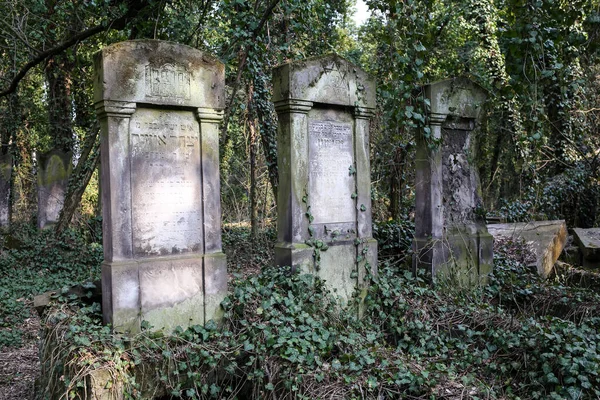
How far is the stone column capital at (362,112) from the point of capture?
18.1 feet

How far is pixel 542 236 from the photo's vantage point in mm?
7074

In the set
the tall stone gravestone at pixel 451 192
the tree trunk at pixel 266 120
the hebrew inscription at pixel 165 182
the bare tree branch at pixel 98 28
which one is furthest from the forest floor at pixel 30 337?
the bare tree branch at pixel 98 28

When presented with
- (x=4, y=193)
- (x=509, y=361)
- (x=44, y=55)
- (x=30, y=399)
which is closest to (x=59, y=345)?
(x=30, y=399)

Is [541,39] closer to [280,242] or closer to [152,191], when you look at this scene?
[280,242]

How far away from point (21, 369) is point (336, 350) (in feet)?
10.9

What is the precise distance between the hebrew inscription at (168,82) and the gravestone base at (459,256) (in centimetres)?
326

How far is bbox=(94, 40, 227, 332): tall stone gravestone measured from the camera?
13.4ft

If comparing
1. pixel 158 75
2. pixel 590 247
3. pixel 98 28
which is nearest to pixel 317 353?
pixel 158 75

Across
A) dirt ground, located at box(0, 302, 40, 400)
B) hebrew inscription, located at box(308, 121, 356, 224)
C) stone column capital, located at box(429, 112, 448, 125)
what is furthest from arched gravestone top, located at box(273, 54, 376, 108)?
dirt ground, located at box(0, 302, 40, 400)

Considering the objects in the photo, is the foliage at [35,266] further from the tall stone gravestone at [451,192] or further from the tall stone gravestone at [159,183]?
the tall stone gravestone at [451,192]

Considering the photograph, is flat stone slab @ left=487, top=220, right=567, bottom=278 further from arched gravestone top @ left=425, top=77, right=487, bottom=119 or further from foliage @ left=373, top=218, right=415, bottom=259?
arched gravestone top @ left=425, top=77, right=487, bottom=119

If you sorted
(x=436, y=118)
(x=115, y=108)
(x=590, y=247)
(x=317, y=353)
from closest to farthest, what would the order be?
(x=317, y=353)
(x=115, y=108)
(x=436, y=118)
(x=590, y=247)

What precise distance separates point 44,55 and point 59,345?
15.5ft

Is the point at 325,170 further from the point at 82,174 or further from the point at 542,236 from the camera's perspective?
the point at 82,174
